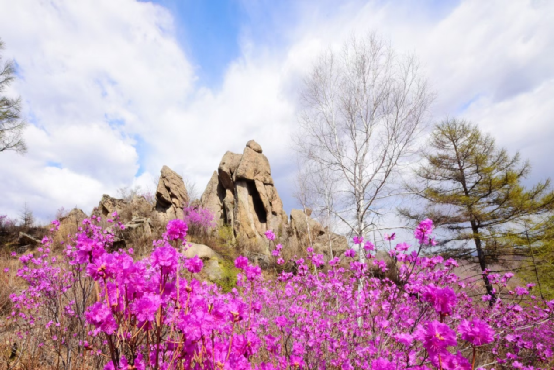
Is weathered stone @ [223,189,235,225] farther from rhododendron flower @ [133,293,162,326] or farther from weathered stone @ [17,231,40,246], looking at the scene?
rhododendron flower @ [133,293,162,326]

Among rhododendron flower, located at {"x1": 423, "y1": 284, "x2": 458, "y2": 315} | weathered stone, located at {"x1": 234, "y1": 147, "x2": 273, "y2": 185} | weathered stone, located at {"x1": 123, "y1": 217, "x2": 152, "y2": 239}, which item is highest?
weathered stone, located at {"x1": 234, "y1": 147, "x2": 273, "y2": 185}

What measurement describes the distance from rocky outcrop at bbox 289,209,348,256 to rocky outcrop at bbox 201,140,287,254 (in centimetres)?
90

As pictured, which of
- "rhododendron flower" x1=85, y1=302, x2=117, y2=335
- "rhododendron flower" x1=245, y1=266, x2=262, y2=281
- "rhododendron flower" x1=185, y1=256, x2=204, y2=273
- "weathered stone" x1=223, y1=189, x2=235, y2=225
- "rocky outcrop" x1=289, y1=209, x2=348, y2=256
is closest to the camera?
"rhododendron flower" x1=85, y1=302, x2=117, y2=335

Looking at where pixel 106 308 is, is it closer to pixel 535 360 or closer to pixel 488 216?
pixel 535 360

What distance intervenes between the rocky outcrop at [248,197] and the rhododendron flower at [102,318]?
14.0 meters

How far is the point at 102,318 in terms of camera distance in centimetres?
117

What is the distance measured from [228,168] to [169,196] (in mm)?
4312

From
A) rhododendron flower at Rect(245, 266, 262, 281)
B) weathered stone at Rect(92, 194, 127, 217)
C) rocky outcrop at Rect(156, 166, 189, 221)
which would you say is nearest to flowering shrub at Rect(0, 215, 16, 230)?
weathered stone at Rect(92, 194, 127, 217)

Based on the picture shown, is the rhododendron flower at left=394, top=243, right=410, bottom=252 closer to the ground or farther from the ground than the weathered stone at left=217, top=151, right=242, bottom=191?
closer to the ground

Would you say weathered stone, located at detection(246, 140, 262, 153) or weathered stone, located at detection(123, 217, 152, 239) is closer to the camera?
weathered stone, located at detection(123, 217, 152, 239)

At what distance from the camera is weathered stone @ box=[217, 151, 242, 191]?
57.3 ft

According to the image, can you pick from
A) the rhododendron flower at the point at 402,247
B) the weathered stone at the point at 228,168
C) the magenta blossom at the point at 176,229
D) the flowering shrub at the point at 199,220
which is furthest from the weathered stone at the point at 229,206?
the magenta blossom at the point at 176,229

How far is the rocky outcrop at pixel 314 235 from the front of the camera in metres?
14.8

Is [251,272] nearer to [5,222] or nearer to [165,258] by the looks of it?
[165,258]
